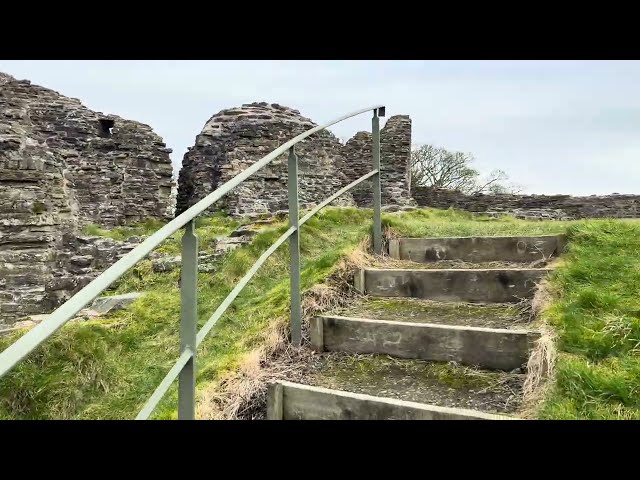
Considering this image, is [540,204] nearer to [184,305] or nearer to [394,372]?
[394,372]

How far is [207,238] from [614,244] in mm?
5294

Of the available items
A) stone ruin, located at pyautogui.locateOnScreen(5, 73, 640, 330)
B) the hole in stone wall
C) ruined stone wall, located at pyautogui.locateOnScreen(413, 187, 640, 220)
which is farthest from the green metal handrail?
ruined stone wall, located at pyautogui.locateOnScreen(413, 187, 640, 220)

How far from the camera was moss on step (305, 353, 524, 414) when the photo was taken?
241 centimetres

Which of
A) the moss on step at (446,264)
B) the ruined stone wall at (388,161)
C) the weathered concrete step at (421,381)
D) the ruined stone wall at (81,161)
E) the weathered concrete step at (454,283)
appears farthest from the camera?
the ruined stone wall at (388,161)

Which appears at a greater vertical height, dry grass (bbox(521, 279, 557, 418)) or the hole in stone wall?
the hole in stone wall

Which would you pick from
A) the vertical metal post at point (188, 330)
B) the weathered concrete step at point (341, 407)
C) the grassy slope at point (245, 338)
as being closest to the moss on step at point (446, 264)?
the grassy slope at point (245, 338)

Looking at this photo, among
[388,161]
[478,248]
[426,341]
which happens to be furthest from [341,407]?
[388,161]

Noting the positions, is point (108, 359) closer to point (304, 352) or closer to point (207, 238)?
point (304, 352)

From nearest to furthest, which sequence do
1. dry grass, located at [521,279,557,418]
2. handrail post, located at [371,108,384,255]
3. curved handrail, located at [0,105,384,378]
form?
curved handrail, located at [0,105,384,378], dry grass, located at [521,279,557,418], handrail post, located at [371,108,384,255]

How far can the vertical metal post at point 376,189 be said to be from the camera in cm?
424

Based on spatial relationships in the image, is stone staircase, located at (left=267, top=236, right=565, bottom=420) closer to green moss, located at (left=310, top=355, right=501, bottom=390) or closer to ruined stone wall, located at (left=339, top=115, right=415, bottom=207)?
green moss, located at (left=310, top=355, right=501, bottom=390)

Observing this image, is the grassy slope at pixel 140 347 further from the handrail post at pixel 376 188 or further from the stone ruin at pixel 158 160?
the stone ruin at pixel 158 160

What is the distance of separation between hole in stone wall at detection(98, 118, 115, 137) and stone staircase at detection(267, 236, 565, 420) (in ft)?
33.5

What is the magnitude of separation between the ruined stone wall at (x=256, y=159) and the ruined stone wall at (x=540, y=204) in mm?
5876
